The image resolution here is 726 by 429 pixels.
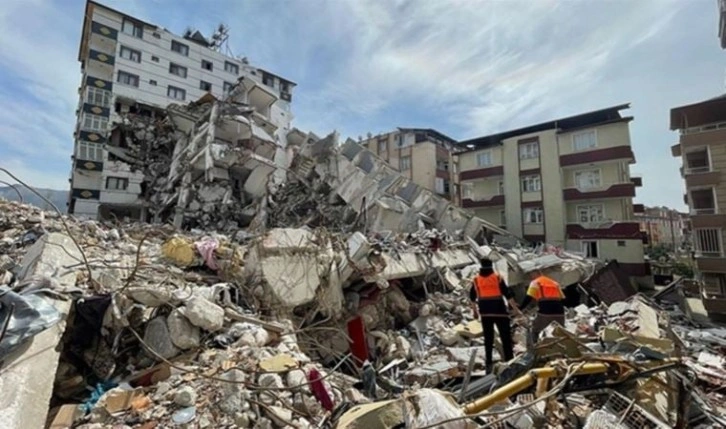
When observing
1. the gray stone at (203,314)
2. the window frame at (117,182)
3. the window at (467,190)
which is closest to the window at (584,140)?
the window at (467,190)

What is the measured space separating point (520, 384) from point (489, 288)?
2.31 metres

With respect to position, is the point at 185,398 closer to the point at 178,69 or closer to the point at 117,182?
the point at 117,182

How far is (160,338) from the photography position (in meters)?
3.69

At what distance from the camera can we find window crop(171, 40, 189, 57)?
94.4 feet

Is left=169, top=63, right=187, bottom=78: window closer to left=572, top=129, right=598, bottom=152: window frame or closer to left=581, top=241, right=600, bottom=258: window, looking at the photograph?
left=572, top=129, right=598, bottom=152: window frame

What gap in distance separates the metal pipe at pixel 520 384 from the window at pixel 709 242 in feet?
60.5

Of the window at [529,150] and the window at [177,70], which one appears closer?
the window at [529,150]

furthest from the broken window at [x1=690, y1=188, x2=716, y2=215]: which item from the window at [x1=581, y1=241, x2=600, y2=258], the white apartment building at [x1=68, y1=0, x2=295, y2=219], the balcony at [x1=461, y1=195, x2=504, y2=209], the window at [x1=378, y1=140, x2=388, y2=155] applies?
the white apartment building at [x1=68, y1=0, x2=295, y2=219]

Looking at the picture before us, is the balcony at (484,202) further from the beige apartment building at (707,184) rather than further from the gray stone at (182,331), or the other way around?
the gray stone at (182,331)

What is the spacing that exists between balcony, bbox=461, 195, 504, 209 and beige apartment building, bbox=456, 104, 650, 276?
0.22ft

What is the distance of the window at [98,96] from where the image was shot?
24.5 meters

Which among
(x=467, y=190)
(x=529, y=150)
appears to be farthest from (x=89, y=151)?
(x=529, y=150)

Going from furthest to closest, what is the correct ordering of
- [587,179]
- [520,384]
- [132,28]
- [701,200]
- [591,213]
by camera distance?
[132,28]
[587,179]
[591,213]
[701,200]
[520,384]

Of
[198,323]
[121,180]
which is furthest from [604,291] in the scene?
[121,180]
